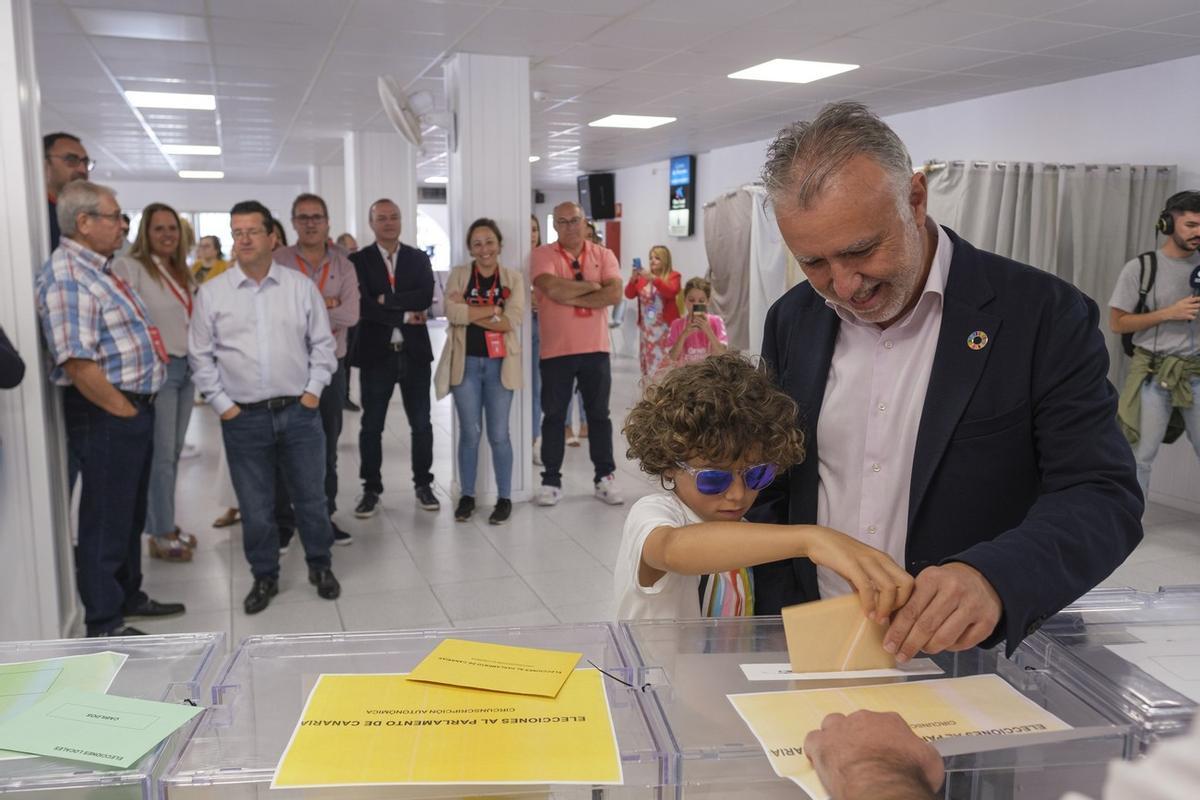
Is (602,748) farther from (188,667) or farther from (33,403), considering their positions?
(33,403)

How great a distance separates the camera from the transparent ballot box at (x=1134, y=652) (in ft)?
3.43

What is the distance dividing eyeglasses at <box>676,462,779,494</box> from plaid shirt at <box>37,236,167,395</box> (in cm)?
261

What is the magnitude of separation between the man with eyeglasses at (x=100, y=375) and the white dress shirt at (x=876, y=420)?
2668mm

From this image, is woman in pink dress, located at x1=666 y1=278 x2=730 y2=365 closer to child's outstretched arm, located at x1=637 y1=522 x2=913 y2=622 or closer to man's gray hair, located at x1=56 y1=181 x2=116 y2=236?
man's gray hair, located at x1=56 y1=181 x2=116 y2=236

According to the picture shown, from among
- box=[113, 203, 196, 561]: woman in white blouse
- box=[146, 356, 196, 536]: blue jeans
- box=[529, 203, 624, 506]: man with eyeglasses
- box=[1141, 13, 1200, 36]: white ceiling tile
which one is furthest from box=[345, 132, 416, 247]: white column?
box=[1141, 13, 1200, 36]: white ceiling tile

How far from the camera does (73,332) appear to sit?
3.18 m

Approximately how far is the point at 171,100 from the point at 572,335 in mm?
4862

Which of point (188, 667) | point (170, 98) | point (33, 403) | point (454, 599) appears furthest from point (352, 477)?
point (188, 667)

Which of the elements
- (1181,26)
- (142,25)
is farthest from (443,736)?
(1181,26)

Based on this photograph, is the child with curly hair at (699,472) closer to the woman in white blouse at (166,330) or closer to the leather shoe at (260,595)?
the leather shoe at (260,595)

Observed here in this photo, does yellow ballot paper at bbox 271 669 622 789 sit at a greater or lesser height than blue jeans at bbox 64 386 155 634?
greater

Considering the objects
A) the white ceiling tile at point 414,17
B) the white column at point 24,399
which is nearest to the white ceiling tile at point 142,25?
the white ceiling tile at point 414,17

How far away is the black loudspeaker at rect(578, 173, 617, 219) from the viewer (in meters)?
14.1

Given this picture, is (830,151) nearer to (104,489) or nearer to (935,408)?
(935,408)
